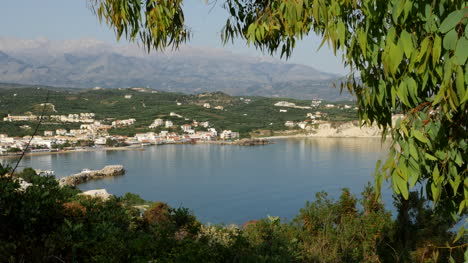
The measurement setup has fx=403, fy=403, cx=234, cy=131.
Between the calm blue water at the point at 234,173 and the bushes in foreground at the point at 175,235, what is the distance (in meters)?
12.9

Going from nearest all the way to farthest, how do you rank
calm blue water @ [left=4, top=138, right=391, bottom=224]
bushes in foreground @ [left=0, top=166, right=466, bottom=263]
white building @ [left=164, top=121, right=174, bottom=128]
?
bushes in foreground @ [left=0, top=166, right=466, bottom=263] → calm blue water @ [left=4, top=138, right=391, bottom=224] → white building @ [left=164, top=121, right=174, bottom=128]

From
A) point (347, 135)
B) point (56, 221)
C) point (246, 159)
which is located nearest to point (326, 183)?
point (246, 159)

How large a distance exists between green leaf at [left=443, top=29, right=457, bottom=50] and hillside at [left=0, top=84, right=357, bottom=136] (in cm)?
6395

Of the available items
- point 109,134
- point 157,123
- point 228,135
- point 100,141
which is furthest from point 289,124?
point 100,141

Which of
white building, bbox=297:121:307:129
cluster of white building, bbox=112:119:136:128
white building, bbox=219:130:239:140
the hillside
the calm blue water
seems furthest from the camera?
white building, bbox=297:121:307:129

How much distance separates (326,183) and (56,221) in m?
30.1

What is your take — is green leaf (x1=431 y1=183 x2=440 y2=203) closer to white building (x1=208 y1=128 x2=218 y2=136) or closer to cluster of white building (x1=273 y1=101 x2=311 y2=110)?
white building (x1=208 y1=128 x2=218 y2=136)

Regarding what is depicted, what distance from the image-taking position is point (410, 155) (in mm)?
1238

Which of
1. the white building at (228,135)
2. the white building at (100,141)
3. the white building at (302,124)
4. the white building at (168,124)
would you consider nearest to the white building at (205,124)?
the white building at (168,124)

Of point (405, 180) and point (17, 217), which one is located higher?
point (405, 180)

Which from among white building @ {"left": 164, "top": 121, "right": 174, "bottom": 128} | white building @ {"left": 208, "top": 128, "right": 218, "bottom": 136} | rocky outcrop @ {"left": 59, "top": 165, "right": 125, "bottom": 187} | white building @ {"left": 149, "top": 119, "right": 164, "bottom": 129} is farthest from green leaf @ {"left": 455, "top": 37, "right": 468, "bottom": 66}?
white building @ {"left": 164, "top": 121, "right": 174, "bottom": 128}

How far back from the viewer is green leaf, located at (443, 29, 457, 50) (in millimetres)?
1039

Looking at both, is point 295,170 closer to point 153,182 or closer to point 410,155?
point 153,182

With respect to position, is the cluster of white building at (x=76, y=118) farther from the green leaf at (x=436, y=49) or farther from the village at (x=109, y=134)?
the green leaf at (x=436, y=49)
